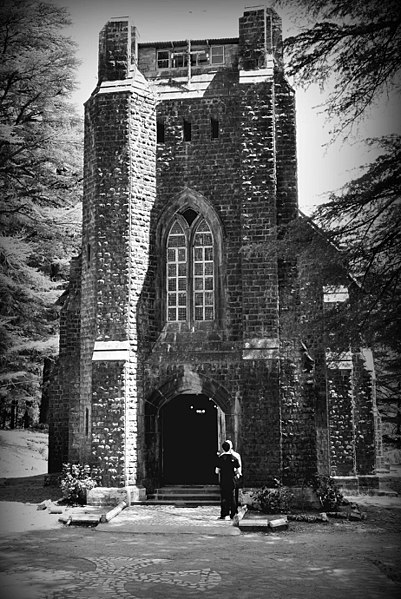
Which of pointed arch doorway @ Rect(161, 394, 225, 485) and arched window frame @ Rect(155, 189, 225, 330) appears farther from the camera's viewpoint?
pointed arch doorway @ Rect(161, 394, 225, 485)

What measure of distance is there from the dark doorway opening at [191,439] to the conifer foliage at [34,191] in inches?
262

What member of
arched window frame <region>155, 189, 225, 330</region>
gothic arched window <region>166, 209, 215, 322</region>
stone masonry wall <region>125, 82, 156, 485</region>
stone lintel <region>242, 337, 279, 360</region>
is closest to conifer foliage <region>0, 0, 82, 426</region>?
stone masonry wall <region>125, 82, 156, 485</region>

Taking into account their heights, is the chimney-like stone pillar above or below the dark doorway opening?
above

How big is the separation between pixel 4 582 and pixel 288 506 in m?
8.40

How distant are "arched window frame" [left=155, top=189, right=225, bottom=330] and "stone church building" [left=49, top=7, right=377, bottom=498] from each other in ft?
0.13

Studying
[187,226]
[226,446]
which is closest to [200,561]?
[226,446]

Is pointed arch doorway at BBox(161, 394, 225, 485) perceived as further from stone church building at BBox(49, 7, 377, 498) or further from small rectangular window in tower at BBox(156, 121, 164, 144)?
small rectangular window in tower at BBox(156, 121, 164, 144)

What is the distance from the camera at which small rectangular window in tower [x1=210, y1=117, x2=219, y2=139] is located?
18875 millimetres

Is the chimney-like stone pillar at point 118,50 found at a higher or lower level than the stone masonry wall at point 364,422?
higher

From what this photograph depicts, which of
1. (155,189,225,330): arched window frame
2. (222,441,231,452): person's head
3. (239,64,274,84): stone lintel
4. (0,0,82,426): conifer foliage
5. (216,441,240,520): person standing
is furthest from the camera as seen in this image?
(0,0,82,426): conifer foliage

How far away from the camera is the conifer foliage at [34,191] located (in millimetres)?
22750

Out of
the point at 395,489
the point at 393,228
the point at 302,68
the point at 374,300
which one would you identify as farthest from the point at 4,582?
the point at 395,489

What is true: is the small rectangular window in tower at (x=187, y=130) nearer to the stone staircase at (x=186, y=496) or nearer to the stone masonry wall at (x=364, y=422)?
the stone masonry wall at (x=364, y=422)

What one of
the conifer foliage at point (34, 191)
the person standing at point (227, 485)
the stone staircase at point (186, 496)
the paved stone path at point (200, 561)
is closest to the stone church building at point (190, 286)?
the stone staircase at point (186, 496)
